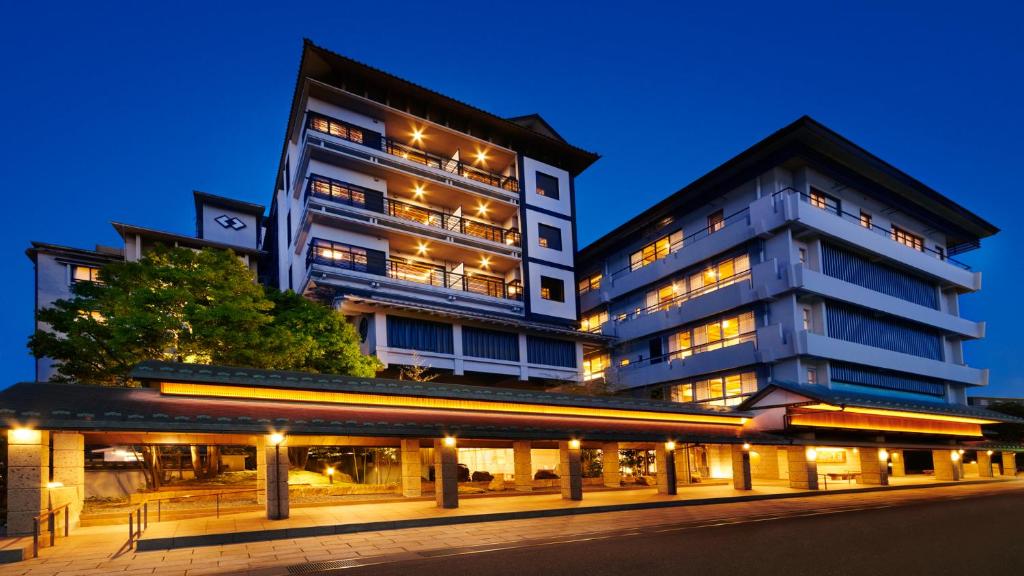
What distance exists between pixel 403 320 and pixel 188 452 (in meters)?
15.1

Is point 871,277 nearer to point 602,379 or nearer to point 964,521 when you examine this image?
point 602,379

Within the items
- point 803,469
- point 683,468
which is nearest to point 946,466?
point 803,469

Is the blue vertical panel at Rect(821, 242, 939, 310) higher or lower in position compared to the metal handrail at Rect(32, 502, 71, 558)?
higher

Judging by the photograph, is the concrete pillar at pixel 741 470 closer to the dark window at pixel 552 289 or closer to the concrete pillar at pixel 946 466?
the dark window at pixel 552 289

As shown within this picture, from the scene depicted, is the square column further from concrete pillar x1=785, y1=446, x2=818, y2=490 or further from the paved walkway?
the paved walkway

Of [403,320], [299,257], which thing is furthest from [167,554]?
[299,257]

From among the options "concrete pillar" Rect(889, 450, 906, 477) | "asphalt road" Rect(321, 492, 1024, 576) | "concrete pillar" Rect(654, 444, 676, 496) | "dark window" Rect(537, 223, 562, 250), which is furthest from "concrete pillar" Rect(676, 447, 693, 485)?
"asphalt road" Rect(321, 492, 1024, 576)

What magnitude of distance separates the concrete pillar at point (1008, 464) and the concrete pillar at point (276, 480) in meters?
54.6

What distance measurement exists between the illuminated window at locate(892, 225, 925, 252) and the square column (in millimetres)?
20636

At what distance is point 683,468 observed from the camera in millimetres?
42562

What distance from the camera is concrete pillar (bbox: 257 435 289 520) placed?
2050 cm

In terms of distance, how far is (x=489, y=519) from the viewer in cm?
2164

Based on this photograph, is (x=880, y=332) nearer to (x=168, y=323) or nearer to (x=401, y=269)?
(x=401, y=269)

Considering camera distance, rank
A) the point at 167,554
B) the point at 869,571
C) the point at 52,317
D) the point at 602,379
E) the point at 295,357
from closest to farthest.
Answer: the point at 869,571 < the point at 167,554 < the point at 52,317 < the point at 295,357 < the point at 602,379
